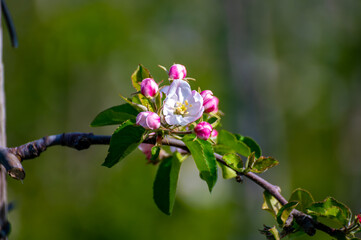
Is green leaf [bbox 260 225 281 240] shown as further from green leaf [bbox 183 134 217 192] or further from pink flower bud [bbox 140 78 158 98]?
pink flower bud [bbox 140 78 158 98]

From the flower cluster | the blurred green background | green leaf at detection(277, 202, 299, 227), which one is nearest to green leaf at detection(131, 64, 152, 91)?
the flower cluster

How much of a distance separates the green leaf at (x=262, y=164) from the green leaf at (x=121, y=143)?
0.73 feet

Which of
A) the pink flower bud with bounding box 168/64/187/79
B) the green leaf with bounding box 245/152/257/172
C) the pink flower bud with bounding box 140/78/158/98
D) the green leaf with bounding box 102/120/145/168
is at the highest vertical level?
the pink flower bud with bounding box 168/64/187/79

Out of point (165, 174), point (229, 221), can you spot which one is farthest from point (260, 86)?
point (165, 174)

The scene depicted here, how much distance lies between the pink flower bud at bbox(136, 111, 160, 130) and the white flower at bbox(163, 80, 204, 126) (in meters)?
0.04

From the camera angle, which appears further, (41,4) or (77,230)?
(41,4)

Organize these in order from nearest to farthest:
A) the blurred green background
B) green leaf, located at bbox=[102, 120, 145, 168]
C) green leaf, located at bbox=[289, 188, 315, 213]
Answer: green leaf, located at bbox=[102, 120, 145, 168], green leaf, located at bbox=[289, 188, 315, 213], the blurred green background

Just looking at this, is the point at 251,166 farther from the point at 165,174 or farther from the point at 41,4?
the point at 41,4

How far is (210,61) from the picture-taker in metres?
8.96

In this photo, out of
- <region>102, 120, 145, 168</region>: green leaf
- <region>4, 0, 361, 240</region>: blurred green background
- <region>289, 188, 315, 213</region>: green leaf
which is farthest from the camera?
<region>4, 0, 361, 240</region>: blurred green background

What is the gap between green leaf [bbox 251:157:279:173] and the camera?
769mm

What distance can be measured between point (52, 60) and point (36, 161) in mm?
1636

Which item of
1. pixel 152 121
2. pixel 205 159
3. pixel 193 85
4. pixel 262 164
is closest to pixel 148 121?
pixel 152 121

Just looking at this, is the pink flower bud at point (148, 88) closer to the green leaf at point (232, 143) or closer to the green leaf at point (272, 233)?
the green leaf at point (232, 143)
